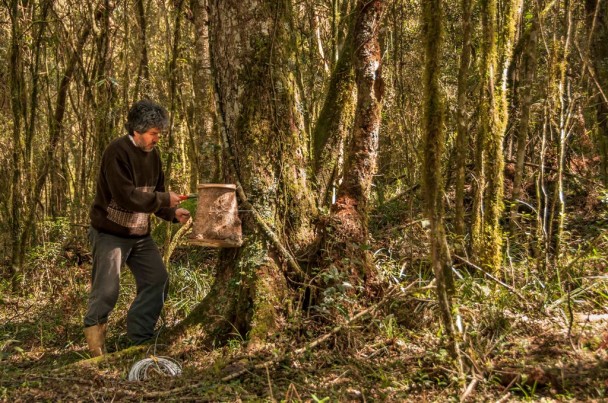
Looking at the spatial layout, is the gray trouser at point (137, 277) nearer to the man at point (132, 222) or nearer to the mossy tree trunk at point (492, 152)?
the man at point (132, 222)

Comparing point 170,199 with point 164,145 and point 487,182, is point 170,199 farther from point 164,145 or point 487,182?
point 164,145

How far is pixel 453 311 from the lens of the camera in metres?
3.67

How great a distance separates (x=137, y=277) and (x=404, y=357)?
2.30 meters

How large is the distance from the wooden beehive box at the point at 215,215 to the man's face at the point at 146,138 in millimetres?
719

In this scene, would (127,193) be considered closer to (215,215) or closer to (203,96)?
(215,215)

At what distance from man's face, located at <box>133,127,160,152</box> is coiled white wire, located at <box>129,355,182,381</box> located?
1595 mm

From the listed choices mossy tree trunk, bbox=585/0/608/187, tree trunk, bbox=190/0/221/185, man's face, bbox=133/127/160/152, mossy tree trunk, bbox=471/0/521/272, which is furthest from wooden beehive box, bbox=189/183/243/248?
mossy tree trunk, bbox=585/0/608/187

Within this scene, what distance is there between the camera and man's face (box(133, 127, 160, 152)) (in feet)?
14.6

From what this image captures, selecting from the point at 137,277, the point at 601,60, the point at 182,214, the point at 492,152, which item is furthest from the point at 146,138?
the point at 601,60

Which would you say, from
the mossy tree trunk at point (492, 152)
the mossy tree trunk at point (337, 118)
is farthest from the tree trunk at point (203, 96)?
the mossy tree trunk at point (492, 152)

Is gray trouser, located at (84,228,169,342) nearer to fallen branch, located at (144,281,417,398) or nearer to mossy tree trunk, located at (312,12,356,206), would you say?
fallen branch, located at (144,281,417,398)

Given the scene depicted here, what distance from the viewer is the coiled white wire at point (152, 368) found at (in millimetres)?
3869

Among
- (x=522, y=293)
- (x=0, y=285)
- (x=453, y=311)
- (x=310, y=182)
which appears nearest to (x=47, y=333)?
(x=0, y=285)

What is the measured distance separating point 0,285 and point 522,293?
5782 mm
